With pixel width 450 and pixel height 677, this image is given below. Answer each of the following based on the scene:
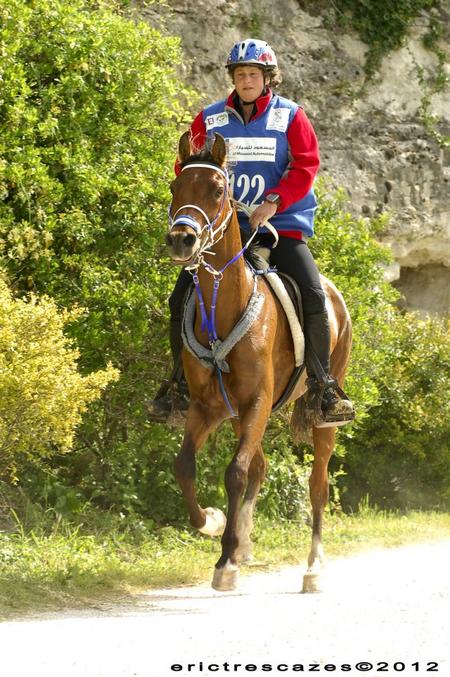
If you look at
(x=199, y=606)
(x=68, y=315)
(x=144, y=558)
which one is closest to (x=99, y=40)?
(x=68, y=315)

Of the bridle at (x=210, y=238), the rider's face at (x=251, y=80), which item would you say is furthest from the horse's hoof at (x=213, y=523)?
the rider's face at (x=251, y=80)

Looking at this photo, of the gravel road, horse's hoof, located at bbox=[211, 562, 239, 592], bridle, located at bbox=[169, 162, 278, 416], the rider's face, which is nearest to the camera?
the gravel road

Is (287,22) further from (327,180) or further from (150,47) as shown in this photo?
(150,47)

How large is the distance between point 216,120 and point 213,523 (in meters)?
3.12

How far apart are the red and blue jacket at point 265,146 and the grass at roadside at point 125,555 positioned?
118 inches

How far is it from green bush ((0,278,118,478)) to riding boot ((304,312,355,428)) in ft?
5.38

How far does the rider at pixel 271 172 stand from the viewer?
8383 millimetres

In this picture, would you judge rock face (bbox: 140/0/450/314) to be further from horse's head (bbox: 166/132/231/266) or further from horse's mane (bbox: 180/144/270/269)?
horse's head (bbox: 166/132/231/266)

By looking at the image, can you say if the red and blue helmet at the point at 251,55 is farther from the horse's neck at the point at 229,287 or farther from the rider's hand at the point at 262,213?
the horse's neck at the point at 229,287

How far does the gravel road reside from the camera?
5.23 m

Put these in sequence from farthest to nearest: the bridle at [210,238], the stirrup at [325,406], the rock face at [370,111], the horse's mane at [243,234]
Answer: the rock face at [370,111] < the stirrup at [325,406] < the horse's mane at [243,234] < the bridle at [210,238]

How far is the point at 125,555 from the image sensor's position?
32.8ft

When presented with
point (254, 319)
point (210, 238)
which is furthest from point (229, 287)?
point (210, 238)

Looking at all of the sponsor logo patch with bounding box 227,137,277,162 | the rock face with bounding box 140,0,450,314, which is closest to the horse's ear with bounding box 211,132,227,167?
the sponsor logo patch with bounding box 227,137,277,162
